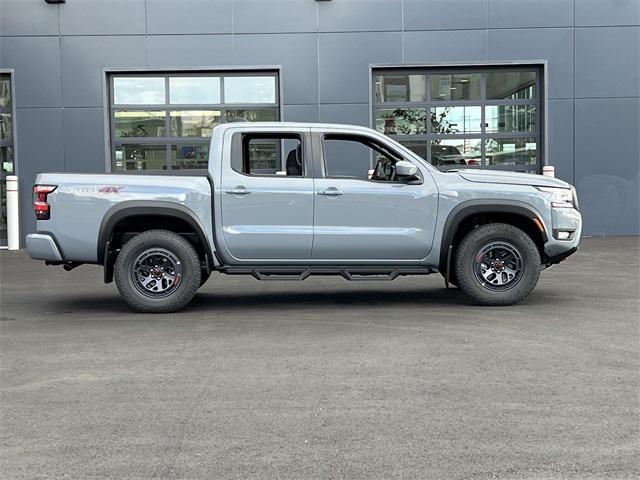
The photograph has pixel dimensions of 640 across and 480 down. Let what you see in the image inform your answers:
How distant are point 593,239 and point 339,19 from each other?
697 centimetres

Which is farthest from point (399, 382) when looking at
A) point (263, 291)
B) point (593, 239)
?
point (593, 239)

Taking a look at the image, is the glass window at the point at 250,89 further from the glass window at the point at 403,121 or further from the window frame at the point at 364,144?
the window frame at the point at 364,144

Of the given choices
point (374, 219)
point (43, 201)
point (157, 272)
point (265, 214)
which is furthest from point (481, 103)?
point (43, 201)

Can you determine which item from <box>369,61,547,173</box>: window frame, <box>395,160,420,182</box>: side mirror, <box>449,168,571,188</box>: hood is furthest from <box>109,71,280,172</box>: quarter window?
<box>395,160,420,182</box>: side mirror

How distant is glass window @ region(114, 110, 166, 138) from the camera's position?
16.9 meters

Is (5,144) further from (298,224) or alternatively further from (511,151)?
(298,224)

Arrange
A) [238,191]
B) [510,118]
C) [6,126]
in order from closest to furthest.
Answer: [238,191] < [6,126] < [510,118]

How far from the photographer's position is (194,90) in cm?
1692

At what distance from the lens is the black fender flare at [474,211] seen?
8.05m

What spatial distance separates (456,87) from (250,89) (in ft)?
14.5

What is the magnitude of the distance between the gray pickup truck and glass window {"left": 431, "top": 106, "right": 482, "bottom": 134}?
9.02 m

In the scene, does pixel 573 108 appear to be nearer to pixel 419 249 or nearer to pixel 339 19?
pixel 339 19

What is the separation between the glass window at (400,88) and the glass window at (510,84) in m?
1.47

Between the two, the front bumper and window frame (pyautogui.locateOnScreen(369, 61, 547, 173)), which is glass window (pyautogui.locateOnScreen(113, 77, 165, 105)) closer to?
window frame (pyautogui.locateOnScreen(369, 61, 547, 173))
